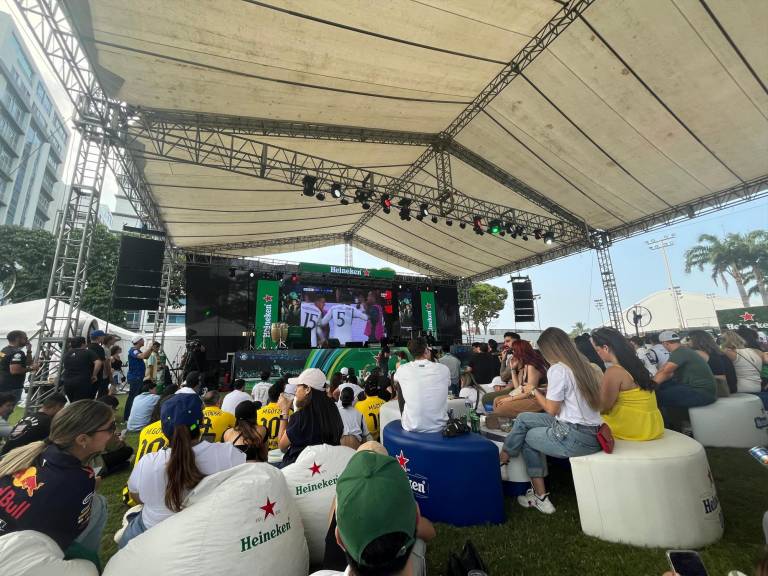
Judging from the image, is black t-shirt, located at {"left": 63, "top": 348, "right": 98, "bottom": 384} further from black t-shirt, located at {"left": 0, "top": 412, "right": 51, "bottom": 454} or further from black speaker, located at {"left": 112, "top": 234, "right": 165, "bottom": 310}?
black t-shirt, located at {"left": 0, "top": 412, "right": 51, "bottom": 454}

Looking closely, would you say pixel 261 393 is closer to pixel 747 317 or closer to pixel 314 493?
pixel 314 493

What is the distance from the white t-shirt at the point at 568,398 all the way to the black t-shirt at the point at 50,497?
277cm

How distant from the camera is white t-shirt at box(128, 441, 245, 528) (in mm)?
1683

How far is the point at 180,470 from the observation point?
1660mm

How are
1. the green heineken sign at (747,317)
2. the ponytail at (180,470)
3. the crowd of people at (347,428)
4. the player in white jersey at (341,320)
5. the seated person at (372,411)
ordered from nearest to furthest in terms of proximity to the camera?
the crowd of people at (347,428) < the ponytail at (180,470) < the seated person at (372,411) < the player in white jersey at (341,320) < the green heineken sign at (747,317)

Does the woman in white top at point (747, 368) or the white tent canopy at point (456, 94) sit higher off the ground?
the white tent canopy at point (456, 94)

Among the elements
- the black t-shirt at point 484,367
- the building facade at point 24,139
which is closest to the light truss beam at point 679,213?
the black t-shirt at point 484,367

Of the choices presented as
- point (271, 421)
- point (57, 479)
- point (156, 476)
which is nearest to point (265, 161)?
point (271, 421)

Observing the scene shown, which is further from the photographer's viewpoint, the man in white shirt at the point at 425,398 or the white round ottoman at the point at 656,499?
the man in white shirt at the point at 425,398

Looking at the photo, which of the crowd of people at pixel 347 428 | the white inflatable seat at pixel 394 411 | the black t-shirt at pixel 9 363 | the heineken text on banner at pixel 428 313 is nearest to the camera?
the crowd of people at pixel 347 428

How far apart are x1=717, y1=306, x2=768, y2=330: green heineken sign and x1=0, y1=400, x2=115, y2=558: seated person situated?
23.1 m

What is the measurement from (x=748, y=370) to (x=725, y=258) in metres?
34.4

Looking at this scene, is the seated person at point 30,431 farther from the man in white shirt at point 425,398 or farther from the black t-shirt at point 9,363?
the black t-shirt at point 9,363

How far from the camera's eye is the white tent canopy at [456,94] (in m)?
5.00
